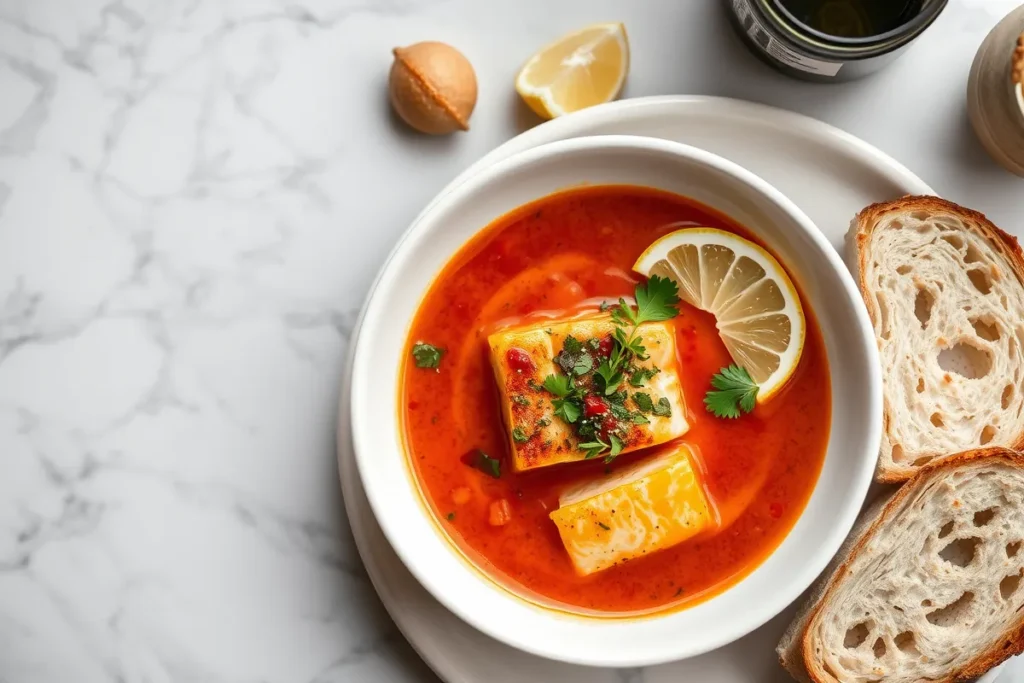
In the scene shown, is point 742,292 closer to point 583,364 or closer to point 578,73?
point 583,364

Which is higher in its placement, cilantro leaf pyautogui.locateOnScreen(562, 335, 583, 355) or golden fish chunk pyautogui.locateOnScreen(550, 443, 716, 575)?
A: cilantro leaf pyautogui.locateOnScreen(562, 335, 583, 355)

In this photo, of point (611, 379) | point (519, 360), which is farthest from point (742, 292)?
point (519, 360)

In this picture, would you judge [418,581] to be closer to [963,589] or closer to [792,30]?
[963,589]

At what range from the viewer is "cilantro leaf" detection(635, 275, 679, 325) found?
8.64 feet

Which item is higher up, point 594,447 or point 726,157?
point 726,157

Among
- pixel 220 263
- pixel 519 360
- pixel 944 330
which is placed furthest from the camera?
pixel 220 263

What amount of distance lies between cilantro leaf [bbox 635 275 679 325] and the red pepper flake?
359mm

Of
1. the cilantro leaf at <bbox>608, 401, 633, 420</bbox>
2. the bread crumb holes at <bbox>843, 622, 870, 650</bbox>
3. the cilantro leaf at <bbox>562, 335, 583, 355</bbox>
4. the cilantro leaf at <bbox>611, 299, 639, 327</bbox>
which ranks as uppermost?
the cilantro leaf at <bbox>611, 299, 639, 327</bbox>

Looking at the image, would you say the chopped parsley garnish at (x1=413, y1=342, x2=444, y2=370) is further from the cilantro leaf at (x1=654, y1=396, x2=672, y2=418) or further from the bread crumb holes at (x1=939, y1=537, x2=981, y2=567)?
the bread crumb holes at (x1=939, y1=537, x2=981, y2=567)

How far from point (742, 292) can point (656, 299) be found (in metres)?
0.27

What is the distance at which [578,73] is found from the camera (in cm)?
289

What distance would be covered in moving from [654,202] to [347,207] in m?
1.07

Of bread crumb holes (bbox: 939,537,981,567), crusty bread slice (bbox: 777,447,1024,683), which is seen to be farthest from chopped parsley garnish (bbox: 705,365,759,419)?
bread crumb holes (bbox: 939,537,981,567)

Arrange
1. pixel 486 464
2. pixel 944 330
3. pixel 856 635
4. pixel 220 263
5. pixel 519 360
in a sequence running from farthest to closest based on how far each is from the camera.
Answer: pixel 220 263
pixel 856 635
pixel 944 330
pixel 486 464
pixel 519 360
